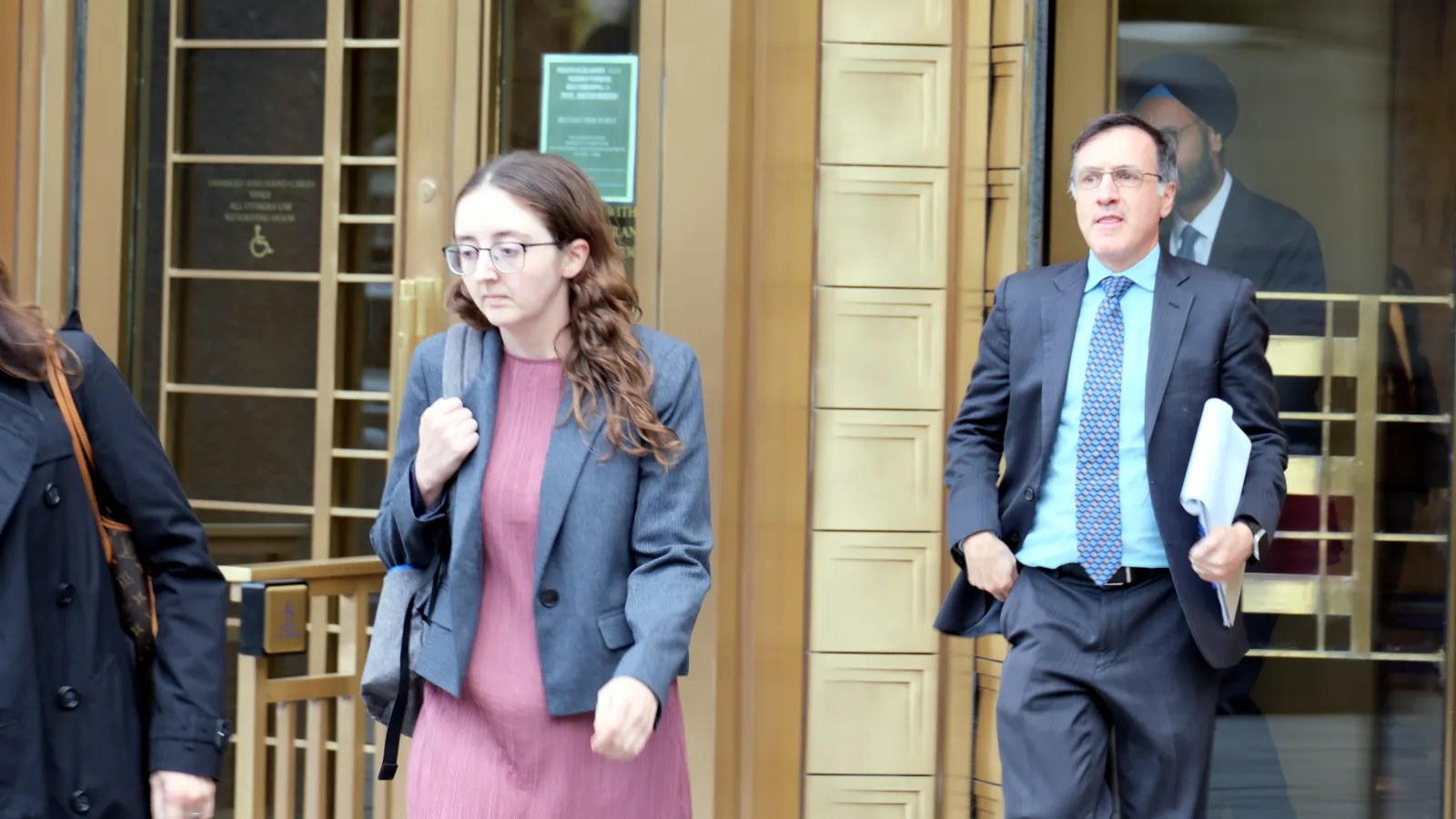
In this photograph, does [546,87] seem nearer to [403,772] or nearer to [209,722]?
[403,772]

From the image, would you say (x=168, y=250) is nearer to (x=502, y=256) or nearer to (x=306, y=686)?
(x=306, y=686)

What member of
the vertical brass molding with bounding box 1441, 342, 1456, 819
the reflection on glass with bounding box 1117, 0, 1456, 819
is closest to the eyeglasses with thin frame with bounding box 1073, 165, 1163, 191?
the reflection on glass with bounding box 1117, 0, 1456, 819

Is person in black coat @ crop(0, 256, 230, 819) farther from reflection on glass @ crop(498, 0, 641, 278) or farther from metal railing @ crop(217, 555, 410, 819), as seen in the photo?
reflection on glass @ crop(498, 0, 641, 278)

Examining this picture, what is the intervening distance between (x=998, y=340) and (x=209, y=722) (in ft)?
6.13

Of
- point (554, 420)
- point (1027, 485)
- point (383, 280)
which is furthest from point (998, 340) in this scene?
point (383, 280)

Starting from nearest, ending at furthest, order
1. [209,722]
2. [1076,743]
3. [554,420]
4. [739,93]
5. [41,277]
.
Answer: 1. [209,722]
2. [554,420]
3. [1076,743]
4. [739,93]
5. [41,277]

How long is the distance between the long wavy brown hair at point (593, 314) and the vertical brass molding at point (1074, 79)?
2075 mm

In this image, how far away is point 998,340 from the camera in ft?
11.7

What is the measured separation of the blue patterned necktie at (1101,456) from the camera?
3.33 metres

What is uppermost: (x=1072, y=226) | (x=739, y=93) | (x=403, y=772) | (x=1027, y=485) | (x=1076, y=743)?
(x=739, y=93)

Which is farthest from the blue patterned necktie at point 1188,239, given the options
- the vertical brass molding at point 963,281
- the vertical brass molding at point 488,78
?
the vertical brass molding at point 488,78

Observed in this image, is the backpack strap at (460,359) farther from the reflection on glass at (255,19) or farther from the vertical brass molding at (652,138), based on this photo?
the reflection on glass at (255,19)

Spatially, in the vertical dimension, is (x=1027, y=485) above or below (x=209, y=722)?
above

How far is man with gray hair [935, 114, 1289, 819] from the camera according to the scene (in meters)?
3.32
